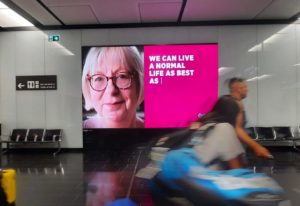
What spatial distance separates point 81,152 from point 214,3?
5.20 meters

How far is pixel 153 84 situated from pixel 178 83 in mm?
674

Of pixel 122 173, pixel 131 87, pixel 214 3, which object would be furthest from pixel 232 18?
pixel 122 173

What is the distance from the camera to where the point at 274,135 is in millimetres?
7996

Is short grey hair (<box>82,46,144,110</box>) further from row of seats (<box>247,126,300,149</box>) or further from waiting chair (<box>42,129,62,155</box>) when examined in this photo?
row of seats (<box>247,126,300,149</box>)

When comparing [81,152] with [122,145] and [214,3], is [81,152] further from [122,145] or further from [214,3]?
[214,3]

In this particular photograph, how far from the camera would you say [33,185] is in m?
5.00

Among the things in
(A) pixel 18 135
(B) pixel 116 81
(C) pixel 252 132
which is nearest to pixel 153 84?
(B) pixel 116 81

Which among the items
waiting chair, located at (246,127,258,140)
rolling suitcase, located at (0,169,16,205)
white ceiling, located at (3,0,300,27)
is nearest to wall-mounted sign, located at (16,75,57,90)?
white ceiling, located at (3,0,300,27)

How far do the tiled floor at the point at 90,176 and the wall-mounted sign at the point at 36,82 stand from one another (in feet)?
6.05

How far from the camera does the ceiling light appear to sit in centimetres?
692

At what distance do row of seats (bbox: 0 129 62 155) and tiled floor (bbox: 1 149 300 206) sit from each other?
14.5 inches

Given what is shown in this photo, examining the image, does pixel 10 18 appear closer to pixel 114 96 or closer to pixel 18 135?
pixel 18 135

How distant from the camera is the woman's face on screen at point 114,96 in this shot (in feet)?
26.5

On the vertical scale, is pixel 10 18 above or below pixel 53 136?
above
